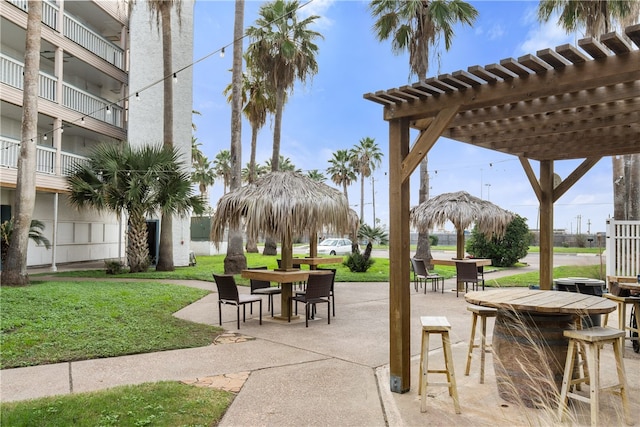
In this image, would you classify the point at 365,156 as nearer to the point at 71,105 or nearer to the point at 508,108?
the point at 71,105

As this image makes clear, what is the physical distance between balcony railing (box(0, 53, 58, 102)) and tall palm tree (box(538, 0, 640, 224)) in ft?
60.5

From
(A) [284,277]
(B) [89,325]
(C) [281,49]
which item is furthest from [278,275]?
(C) [281,49]

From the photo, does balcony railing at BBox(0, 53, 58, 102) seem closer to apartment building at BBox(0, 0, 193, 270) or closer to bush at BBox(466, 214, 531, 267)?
apartment building at BBox(0, 0, 193, 270)

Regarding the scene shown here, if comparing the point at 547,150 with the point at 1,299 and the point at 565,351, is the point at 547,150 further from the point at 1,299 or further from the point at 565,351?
the point at 1,299

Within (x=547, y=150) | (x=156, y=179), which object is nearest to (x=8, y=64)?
(x=156, y=179)

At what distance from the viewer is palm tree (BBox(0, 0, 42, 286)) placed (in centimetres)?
1227

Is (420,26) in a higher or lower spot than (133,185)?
higher

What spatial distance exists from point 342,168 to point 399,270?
43789mm

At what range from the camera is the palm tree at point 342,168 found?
157 ft

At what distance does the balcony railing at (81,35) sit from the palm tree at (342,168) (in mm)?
28846

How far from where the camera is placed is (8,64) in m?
15.1

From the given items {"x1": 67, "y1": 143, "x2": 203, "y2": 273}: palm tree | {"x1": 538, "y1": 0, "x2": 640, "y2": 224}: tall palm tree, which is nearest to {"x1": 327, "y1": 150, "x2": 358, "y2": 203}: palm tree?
{"x1": 67, "y1": 143, "x2": 203, "y2": 273}: palm tree

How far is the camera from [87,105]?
19078 mm

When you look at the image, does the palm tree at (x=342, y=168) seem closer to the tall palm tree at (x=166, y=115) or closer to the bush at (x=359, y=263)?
the bush at (x=359, y=263)
